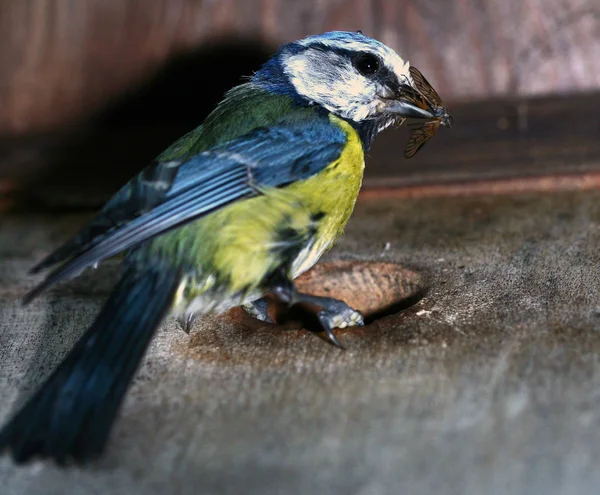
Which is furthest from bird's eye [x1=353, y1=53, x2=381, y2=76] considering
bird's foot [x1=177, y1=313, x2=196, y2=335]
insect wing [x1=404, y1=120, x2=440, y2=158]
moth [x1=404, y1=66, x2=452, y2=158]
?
bird's foot [x1=177, y1=313, x2=196, y2=335]

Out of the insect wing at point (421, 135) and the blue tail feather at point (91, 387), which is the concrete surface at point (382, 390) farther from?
the insect wing at point (421, 135)

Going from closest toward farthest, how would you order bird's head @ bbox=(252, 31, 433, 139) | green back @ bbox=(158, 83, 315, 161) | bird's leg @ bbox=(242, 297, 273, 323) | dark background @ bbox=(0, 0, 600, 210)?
green back @ bbox=(158, 83, 315, 161)
bird's leg @ bbox=(242, 297, 273, 323)
bird's head @ bbox=(252, 31, 433, 139)
dark background @ bbox=(0, 0, 600, 210)

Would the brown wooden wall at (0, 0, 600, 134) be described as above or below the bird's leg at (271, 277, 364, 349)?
above

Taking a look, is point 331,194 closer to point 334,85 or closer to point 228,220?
point 228,220

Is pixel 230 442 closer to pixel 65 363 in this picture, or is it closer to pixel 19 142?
pixel 65 363

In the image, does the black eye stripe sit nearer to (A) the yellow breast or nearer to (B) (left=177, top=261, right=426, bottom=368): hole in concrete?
(A) the yellow breast

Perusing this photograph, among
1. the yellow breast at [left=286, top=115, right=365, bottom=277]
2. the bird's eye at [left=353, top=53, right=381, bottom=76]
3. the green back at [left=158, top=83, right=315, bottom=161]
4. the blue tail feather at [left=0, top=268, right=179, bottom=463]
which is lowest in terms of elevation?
the blue tail feather at [left=0, top=268, right=179, bottom=463]

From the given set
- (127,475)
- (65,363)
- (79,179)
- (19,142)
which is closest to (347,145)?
(65,363)

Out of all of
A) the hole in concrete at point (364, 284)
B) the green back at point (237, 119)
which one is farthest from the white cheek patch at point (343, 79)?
the hole in concrete at point (364, 284)
